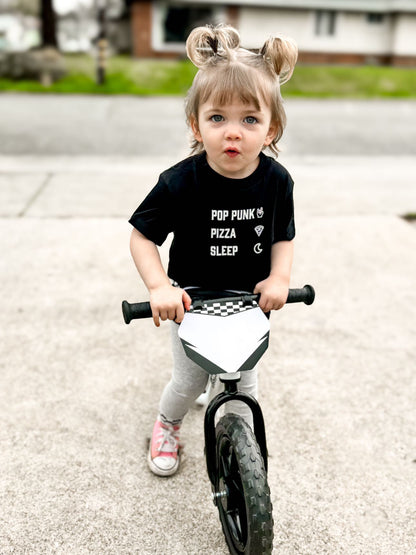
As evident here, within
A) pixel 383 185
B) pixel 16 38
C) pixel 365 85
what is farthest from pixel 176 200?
pixel 16 38

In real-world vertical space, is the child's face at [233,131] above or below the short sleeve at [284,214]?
above

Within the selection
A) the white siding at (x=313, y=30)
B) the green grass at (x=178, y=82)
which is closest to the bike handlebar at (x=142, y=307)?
the green grass at (x=178, y=82)

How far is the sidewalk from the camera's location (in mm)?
2043

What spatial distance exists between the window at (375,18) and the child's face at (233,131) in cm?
2916

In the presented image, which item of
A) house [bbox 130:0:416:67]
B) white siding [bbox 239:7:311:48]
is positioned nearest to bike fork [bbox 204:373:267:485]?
house [bbox 130:0:416:67]

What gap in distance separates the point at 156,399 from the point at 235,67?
166 centimetres

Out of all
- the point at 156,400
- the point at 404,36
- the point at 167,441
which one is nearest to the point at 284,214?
the point at 167,441

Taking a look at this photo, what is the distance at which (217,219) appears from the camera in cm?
189

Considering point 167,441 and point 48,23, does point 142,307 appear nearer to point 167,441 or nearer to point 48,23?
point 167,441

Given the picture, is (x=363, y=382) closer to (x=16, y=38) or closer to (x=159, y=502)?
(x=159, y=502)

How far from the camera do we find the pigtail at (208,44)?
173 cm

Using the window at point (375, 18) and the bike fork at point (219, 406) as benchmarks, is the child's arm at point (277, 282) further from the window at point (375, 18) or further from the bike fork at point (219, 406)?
the window at point (375, 18)

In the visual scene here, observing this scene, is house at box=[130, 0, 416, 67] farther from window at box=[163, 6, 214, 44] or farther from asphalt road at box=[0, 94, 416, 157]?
asphalt road at box=[0, 94, 416, 157]

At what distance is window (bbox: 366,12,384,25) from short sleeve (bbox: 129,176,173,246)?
29.2 meters
